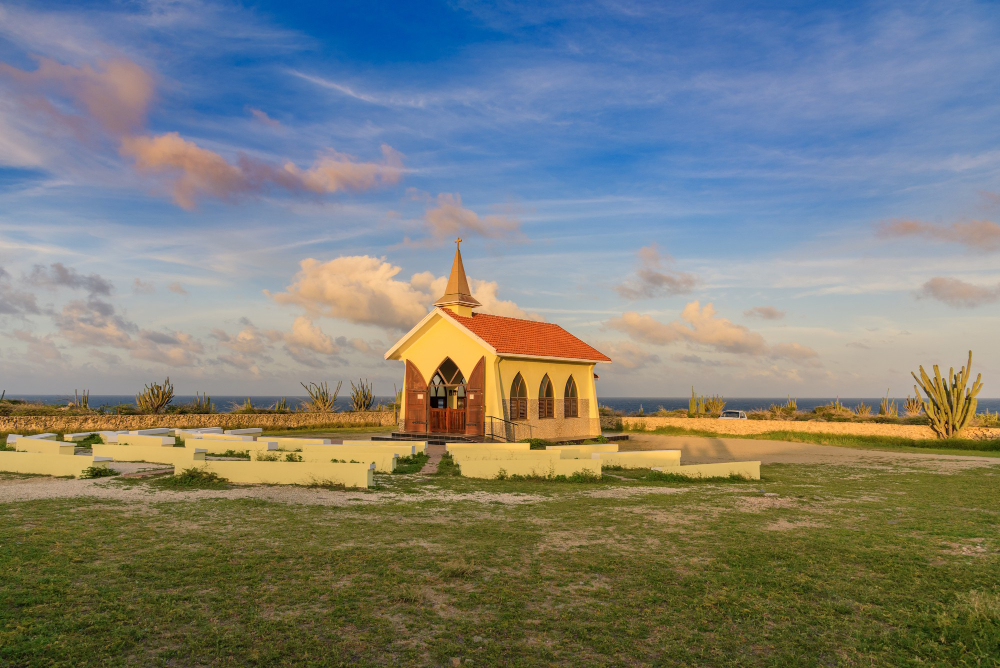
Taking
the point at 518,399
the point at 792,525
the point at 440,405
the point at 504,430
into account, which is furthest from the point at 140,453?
the point at 792,525

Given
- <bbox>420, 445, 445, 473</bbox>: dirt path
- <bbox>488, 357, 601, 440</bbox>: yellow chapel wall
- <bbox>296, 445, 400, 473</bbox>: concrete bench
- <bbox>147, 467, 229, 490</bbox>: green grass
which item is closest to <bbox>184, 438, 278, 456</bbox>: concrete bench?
<bbox>296, 445, 400, 473</bbox>: concrete bench

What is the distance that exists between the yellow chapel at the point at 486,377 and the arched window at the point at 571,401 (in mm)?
44

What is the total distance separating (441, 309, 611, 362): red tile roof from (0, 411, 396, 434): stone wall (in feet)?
33.6

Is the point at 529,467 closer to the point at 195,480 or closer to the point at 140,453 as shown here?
the point at 195,480

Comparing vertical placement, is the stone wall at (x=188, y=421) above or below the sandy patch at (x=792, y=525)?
above

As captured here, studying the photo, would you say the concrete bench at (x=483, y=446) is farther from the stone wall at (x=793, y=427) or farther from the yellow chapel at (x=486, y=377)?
the stone wall at (x=793, y=427)

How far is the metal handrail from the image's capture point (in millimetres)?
23531

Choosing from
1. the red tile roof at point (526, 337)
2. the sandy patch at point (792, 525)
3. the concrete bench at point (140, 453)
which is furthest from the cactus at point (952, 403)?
the concrete bench at point (140, 453)

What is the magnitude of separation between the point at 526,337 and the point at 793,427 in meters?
13.8

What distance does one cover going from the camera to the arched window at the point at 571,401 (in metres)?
27.5

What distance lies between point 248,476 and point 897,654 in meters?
12.1

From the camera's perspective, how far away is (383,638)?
5.36 meters

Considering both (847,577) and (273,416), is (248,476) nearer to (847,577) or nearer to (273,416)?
(847,577)

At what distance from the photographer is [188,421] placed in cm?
2733
